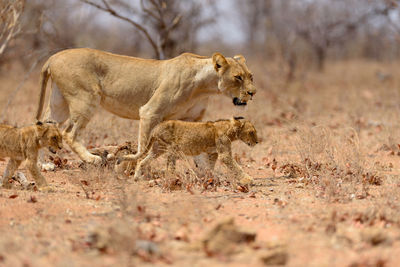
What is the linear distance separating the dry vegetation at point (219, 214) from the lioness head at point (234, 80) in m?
0.97

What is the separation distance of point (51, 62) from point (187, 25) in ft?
26.9

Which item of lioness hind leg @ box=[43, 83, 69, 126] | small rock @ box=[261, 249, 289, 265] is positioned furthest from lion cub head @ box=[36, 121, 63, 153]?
small rock @ box=[261, 249, 289, 265]

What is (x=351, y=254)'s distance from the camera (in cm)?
414

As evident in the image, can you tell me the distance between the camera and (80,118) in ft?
23.0

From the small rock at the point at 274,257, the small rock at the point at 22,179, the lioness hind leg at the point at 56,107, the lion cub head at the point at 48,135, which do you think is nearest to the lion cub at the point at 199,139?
the lion cub head at the point at 48,135

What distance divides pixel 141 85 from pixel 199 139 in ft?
4.02

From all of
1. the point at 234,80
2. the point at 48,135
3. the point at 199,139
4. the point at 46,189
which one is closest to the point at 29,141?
the point at 48,135

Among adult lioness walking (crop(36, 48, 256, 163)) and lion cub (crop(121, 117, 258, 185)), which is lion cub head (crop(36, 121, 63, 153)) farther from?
adult lioness walking (crop(36, 48, 256, 163))

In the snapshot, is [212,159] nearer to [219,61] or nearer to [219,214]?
[219,61]

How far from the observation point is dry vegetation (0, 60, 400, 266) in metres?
4.05

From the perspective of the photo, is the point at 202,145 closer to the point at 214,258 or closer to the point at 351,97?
the point at 214,258

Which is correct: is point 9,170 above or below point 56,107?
below

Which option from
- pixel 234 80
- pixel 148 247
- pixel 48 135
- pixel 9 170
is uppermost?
pixel 234 80

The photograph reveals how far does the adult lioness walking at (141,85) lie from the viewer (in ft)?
22.8
